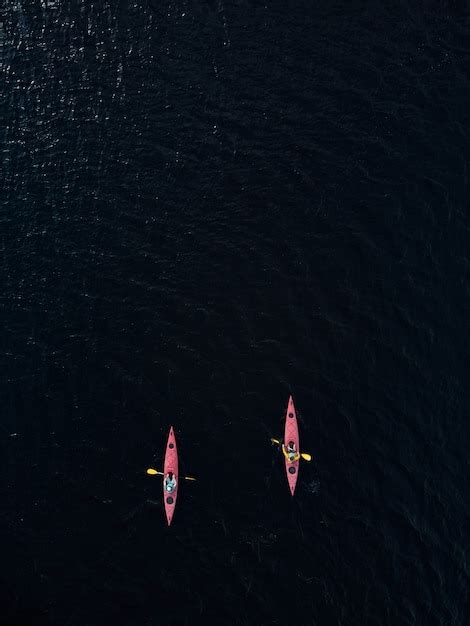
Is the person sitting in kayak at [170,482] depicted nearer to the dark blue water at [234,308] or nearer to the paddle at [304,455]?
the dark blue water at [234,308]

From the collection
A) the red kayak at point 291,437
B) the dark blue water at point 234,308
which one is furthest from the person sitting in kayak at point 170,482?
the red kayak at point 291,437

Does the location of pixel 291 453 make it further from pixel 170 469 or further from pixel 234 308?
pixel 234 308

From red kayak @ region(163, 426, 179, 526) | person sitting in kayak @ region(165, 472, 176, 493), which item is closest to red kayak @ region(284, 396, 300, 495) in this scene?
red kayak @ region(163, 426, 179, 526)

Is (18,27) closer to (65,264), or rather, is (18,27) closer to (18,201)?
(18,201)

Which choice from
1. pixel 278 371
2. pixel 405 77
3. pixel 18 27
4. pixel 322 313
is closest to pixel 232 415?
pixel 278 371

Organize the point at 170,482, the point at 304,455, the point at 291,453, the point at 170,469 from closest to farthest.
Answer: the point at 170,482 → the point at 291,453 → the point at 170,469 → the point at 304,455

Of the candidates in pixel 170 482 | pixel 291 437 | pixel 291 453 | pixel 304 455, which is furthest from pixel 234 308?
pixel 170 482

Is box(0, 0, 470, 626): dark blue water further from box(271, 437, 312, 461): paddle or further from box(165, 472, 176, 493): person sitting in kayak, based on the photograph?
box(165, 472, 176, 493): person sitting in kayak
